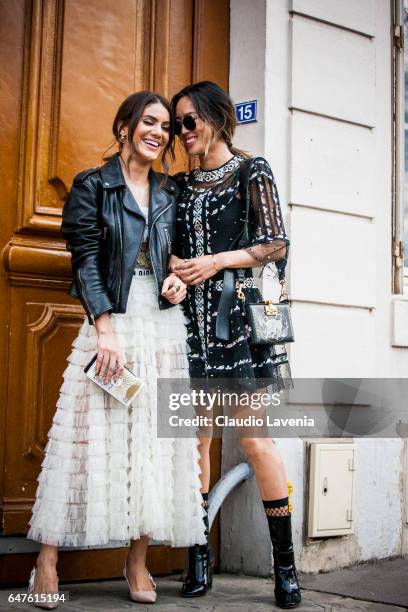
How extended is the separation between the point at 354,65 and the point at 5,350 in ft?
8.08

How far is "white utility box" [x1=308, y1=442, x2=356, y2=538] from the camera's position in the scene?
4688 millimetres

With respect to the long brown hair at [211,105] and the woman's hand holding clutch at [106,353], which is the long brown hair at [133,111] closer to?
the long brown hair at [211,105]

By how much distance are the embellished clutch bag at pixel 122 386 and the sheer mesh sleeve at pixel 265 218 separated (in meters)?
0.74

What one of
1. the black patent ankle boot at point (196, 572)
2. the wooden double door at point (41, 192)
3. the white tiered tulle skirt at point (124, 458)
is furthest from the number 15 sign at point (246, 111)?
the black patent ankle boot at point (196, 572)

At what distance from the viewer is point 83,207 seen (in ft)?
12.3

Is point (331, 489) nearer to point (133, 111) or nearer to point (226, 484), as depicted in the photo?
point (226, 484)

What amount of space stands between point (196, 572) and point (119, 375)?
0.98 metres

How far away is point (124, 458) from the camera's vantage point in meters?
3.64

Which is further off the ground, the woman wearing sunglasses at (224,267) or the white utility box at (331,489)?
the woman wearing sunglasses at (224,267)

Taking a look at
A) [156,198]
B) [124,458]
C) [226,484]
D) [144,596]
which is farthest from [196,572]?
[156,198]

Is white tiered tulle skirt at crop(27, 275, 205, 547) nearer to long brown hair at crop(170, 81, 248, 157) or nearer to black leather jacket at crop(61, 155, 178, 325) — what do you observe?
black leather jacket at crop(61, 155, 178, 325)

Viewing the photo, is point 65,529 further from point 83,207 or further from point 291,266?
point 291,266

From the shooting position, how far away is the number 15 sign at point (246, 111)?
4.73m

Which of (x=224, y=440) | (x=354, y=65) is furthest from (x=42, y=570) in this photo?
(x=354, y=65)
